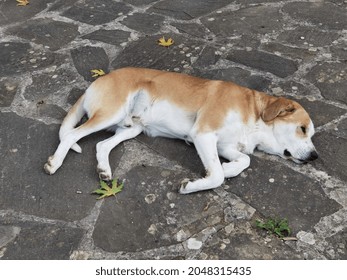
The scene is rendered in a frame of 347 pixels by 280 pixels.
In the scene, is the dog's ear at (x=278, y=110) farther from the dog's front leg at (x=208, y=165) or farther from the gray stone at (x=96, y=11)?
the gray stone at (x=96, y=11)

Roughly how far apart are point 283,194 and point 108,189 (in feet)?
4.69

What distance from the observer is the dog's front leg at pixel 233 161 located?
3.89 metres

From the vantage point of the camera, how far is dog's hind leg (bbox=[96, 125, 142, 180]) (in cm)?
397

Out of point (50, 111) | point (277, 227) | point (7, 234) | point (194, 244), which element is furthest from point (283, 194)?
point (50, 111)

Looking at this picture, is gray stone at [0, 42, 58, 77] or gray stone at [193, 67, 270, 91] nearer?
gray stone at [193, 67, 270, 91]

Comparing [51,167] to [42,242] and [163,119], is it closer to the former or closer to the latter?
[42,242]

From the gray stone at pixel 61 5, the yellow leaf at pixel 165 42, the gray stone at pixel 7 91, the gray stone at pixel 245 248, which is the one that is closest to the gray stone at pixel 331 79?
the yellow leaf at pixel 165 42

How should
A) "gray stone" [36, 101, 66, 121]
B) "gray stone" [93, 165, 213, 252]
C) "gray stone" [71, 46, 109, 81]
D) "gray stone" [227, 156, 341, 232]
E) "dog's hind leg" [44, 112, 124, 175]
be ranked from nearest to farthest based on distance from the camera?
"gray stone" [93, 165, 213, 252] → "gray stone" [227, 156, 341, 232] → "dog's hind leg" [44, 112, 124, 175] → "gray stone" [36, 101, 66, 121] → "gray stone" [71, 46, 109, 81]

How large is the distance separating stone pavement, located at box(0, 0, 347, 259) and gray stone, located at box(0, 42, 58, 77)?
1.0 inches

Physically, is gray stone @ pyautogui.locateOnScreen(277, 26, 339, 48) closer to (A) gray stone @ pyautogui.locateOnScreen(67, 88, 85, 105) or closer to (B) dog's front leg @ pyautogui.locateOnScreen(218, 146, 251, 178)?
(B) dog's front leg @ pyautogui.locateOnScreen(218, 146, 251, 178)

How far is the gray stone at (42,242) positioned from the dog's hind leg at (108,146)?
0.63 m

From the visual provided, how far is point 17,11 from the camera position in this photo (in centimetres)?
681

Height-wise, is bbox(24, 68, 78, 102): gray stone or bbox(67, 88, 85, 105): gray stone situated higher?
bbox(67, 88, 85, 105): gray stone

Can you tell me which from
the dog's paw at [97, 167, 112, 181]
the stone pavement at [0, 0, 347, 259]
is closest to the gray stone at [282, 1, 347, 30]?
the stone pavement at [0, 0, 347, 259]
